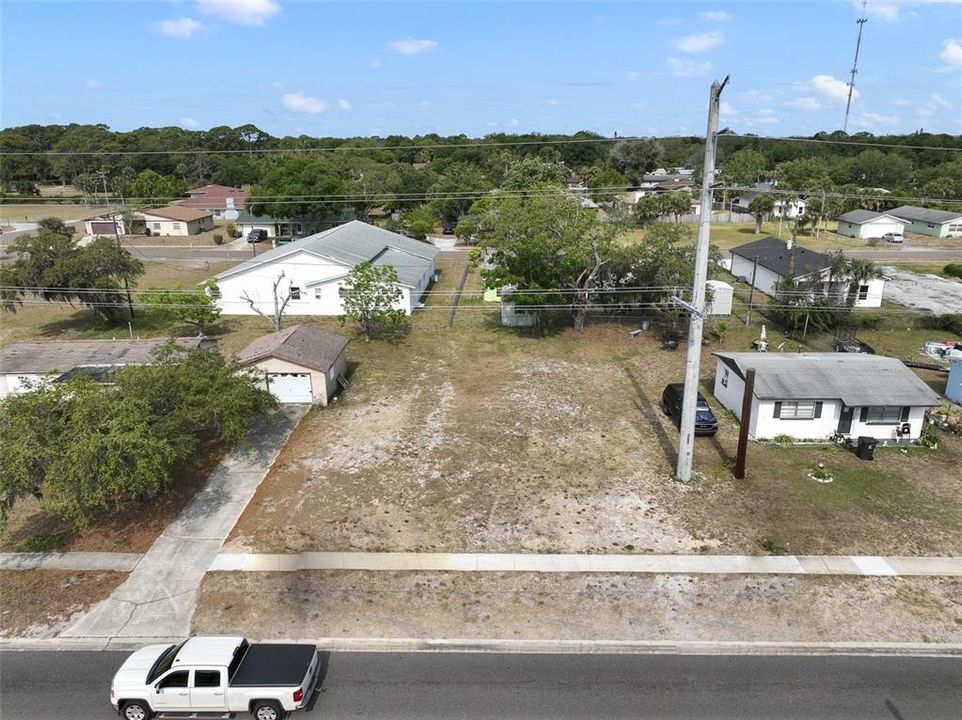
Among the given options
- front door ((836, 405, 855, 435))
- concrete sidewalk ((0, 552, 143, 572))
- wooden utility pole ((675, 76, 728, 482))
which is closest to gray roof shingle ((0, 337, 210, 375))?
concrete sidewalk ((0, 552, 143, 572))

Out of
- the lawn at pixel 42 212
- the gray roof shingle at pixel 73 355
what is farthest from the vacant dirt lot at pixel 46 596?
the lawn at pixel 42 212

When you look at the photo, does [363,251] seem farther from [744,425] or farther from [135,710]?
[135,710]

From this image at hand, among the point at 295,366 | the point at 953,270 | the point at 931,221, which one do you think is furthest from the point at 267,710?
the point at 931,221

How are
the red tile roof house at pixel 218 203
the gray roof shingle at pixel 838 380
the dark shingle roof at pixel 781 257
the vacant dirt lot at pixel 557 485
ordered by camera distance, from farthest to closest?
the red tile roof house at pixel 218 203, the dark shingle roof at pixel 781 257, the gray roof shingle at pixel 838 380, the vacant dirt lot at pixel 557 485

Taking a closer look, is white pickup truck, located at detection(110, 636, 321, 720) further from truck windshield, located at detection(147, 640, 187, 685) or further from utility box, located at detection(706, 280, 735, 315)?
utility box, located at detection(706, 280, 735, 315)

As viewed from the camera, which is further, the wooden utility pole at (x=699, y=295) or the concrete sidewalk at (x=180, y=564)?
the wooden utility pole at (x=699, y=295)

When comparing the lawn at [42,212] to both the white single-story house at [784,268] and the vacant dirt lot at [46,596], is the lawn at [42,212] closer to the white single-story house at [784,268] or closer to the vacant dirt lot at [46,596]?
the vacant dirt lot at [46,596]
